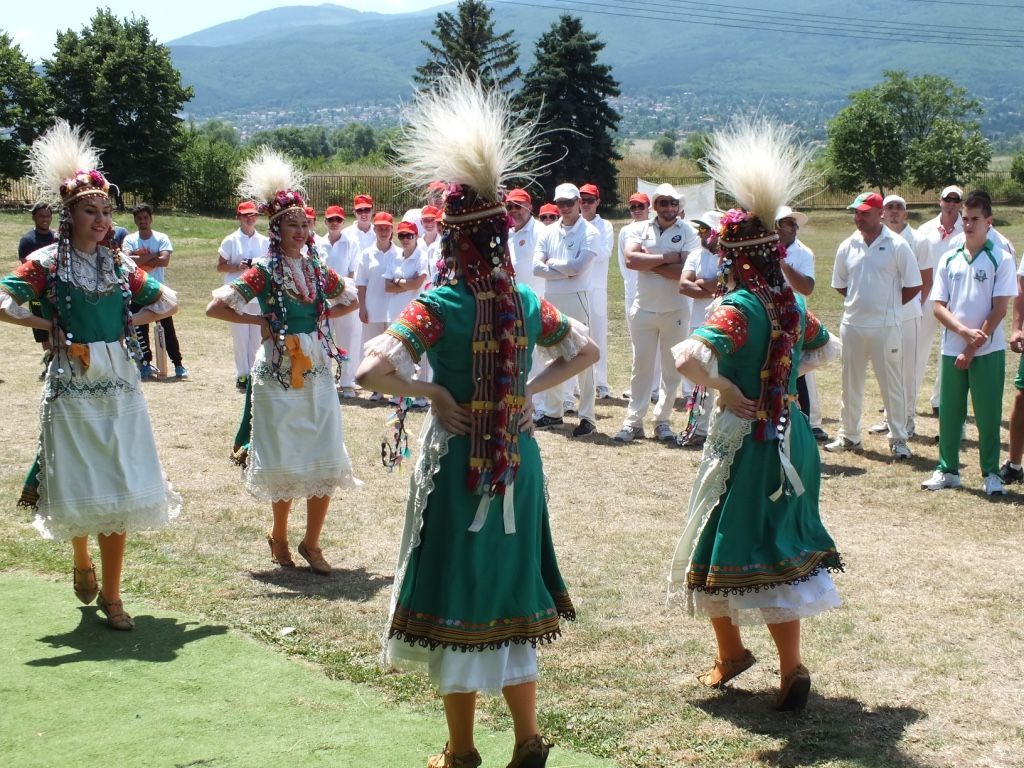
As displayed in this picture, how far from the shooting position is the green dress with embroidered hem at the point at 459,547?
405cm

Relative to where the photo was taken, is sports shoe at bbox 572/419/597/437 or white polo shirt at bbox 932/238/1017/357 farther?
sports shoe at bbox 572/419/597/437

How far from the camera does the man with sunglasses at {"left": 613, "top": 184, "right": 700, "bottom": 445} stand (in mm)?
10359

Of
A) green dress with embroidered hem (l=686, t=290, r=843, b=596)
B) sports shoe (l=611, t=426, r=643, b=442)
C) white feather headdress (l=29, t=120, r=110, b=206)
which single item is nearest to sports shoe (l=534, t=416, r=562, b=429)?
sports shoe (l=611, t=426, r=643, b=442)

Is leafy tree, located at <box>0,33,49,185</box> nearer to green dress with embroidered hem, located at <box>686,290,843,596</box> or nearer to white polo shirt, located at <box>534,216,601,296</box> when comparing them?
white polo shirt, located at <box>534,216,601,296</box>

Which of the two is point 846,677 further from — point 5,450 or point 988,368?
point 5,450

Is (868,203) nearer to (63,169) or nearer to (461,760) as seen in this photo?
(63,169)

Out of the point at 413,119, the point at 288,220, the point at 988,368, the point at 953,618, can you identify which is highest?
the point at 413,119

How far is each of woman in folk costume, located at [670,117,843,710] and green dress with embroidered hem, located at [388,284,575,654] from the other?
965 mm

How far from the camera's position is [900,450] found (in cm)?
990

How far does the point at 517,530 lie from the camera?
415 cm

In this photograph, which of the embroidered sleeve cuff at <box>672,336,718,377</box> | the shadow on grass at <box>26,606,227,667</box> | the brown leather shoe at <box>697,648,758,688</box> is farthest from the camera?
the shadow on grass at <box>26,606,227,667</box>

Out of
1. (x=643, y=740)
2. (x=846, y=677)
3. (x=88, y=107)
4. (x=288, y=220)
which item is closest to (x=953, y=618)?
(x=846, y=677)

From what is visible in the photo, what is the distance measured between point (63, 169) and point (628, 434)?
241 inches

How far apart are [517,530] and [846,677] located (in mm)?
2075
